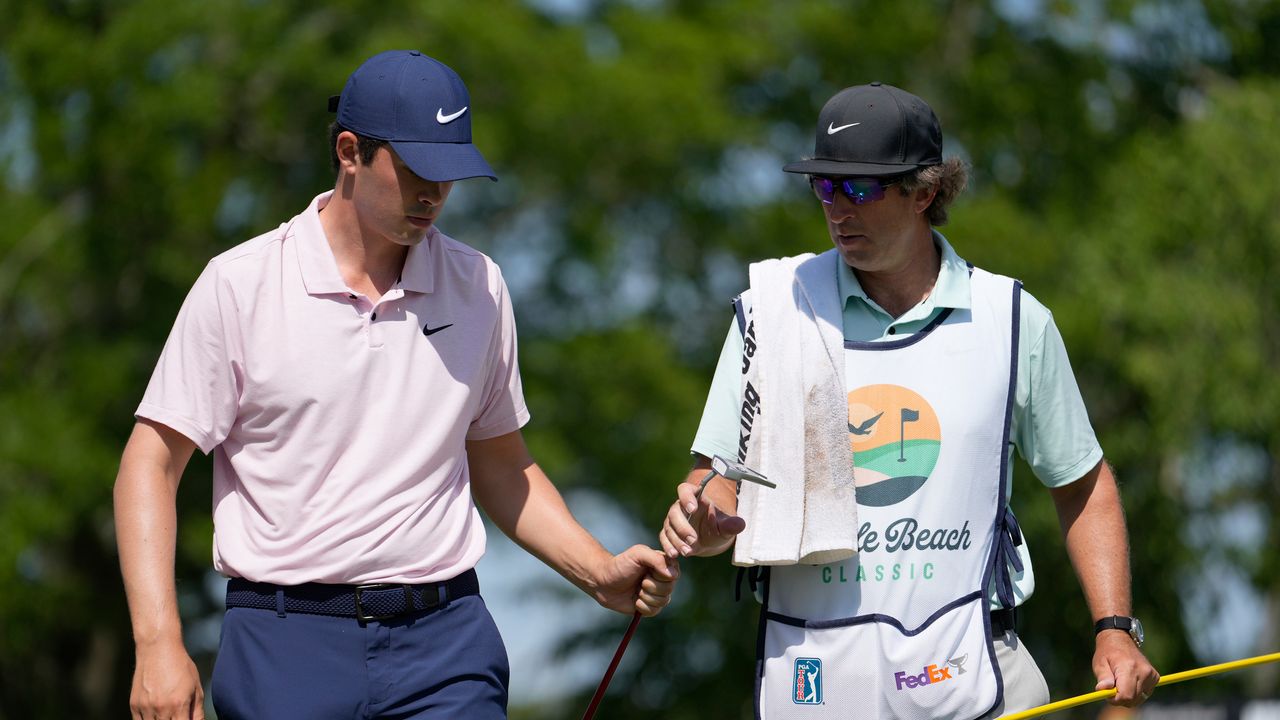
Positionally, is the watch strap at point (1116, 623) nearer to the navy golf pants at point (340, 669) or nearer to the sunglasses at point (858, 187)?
the sunglasses at point (858, 187)

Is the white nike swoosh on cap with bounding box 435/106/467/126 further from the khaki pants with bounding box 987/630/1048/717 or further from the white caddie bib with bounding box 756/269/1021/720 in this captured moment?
the khaki pants with bounding box 987/630/1048/717

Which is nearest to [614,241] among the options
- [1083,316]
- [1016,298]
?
[1083,316]

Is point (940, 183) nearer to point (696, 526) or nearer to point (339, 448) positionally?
point (696, 526)

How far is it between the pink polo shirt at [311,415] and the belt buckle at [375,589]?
0.02 m

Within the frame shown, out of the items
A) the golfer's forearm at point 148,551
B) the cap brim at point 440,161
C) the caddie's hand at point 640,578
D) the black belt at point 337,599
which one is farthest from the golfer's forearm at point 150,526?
the caddie's hand at point 640,578

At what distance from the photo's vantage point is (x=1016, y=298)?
12.6 ft

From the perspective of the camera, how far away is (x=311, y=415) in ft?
11.7

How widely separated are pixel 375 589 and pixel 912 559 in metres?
1.10

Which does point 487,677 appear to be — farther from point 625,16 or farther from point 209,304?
point 625,16

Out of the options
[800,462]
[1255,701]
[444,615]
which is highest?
[800,462]

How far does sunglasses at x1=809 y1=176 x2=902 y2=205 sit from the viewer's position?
372 cm

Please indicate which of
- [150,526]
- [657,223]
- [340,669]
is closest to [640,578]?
[340,669]

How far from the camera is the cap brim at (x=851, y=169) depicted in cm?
370

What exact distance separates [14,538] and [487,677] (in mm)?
9778
